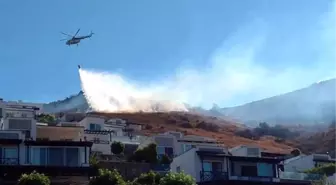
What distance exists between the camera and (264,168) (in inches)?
2990

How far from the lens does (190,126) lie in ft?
527

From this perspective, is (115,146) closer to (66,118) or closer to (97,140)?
(97,140)

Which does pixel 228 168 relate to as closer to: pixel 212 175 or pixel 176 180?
pixel 212 175

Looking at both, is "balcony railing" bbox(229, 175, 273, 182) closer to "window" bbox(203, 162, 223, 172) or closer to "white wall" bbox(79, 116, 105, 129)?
"window" bbox(203, 162, 223, 172)

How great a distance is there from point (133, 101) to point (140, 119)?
2973 centimetres

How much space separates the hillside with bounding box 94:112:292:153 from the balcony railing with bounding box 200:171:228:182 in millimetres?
62441

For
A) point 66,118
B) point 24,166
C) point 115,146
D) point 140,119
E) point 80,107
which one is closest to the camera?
point 24,166

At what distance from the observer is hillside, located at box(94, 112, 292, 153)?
475ft

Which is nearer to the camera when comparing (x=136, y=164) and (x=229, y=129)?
(x=136, y=164)

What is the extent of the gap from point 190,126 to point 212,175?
8738 centimetres

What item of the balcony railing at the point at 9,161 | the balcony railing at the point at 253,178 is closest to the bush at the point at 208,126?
the balcony railing at the point at 253,178

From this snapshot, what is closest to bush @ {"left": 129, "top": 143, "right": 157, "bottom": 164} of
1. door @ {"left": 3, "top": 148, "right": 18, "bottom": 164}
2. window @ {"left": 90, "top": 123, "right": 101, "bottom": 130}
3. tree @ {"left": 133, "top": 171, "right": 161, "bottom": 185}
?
tree @ {"left": 133, "top": 171, "right": 161, "bottom": 185}

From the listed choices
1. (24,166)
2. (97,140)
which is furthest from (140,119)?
(24,166)

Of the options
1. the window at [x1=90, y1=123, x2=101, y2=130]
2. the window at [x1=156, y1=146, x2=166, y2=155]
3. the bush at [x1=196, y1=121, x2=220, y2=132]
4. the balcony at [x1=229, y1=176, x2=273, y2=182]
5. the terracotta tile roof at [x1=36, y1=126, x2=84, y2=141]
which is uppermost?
the bush at [x1=196, y1=121, x2=220, y2=132]
